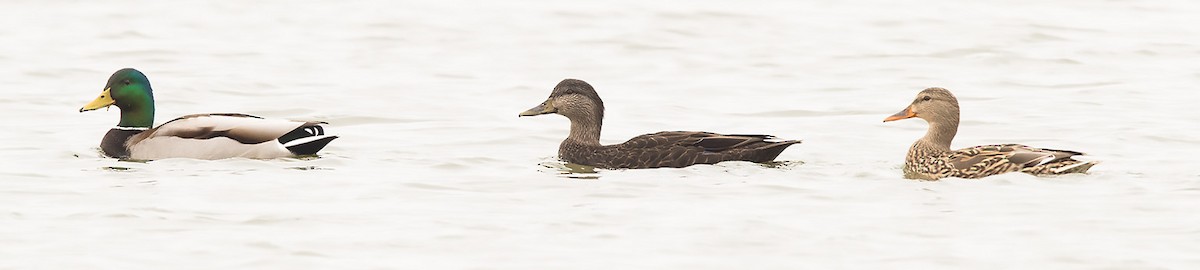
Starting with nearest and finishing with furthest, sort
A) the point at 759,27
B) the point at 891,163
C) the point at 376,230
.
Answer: the point at 376,230, the point at 891,163, the point at 759,27

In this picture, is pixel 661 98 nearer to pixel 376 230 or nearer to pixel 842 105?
pixel 842 105

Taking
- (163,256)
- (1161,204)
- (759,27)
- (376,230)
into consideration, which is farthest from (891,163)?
(759,27)

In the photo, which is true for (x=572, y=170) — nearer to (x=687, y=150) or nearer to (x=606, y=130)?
(x=687, y=150)

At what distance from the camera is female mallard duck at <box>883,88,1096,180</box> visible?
13562mm

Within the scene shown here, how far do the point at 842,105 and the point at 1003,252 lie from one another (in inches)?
372

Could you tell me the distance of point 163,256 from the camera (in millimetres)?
10203

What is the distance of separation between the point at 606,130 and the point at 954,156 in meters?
4.54

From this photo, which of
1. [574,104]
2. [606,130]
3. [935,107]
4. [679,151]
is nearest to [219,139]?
[574,104]

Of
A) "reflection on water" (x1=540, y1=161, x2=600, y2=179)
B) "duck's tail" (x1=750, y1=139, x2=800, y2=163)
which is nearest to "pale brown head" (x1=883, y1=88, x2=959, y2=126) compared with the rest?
"duck's tail" (x1=750, y1=139, x2=800, y2=163)

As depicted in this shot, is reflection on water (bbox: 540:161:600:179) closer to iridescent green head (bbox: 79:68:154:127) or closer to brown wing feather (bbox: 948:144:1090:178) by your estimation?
brown wing feather (bbox: 948:144:1090:178)

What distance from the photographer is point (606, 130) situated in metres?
18.0

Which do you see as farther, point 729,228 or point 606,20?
point 606,20

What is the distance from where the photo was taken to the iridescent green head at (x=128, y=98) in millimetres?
16094

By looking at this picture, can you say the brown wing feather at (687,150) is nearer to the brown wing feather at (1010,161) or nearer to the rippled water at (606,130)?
the rippled water at (606,130)
